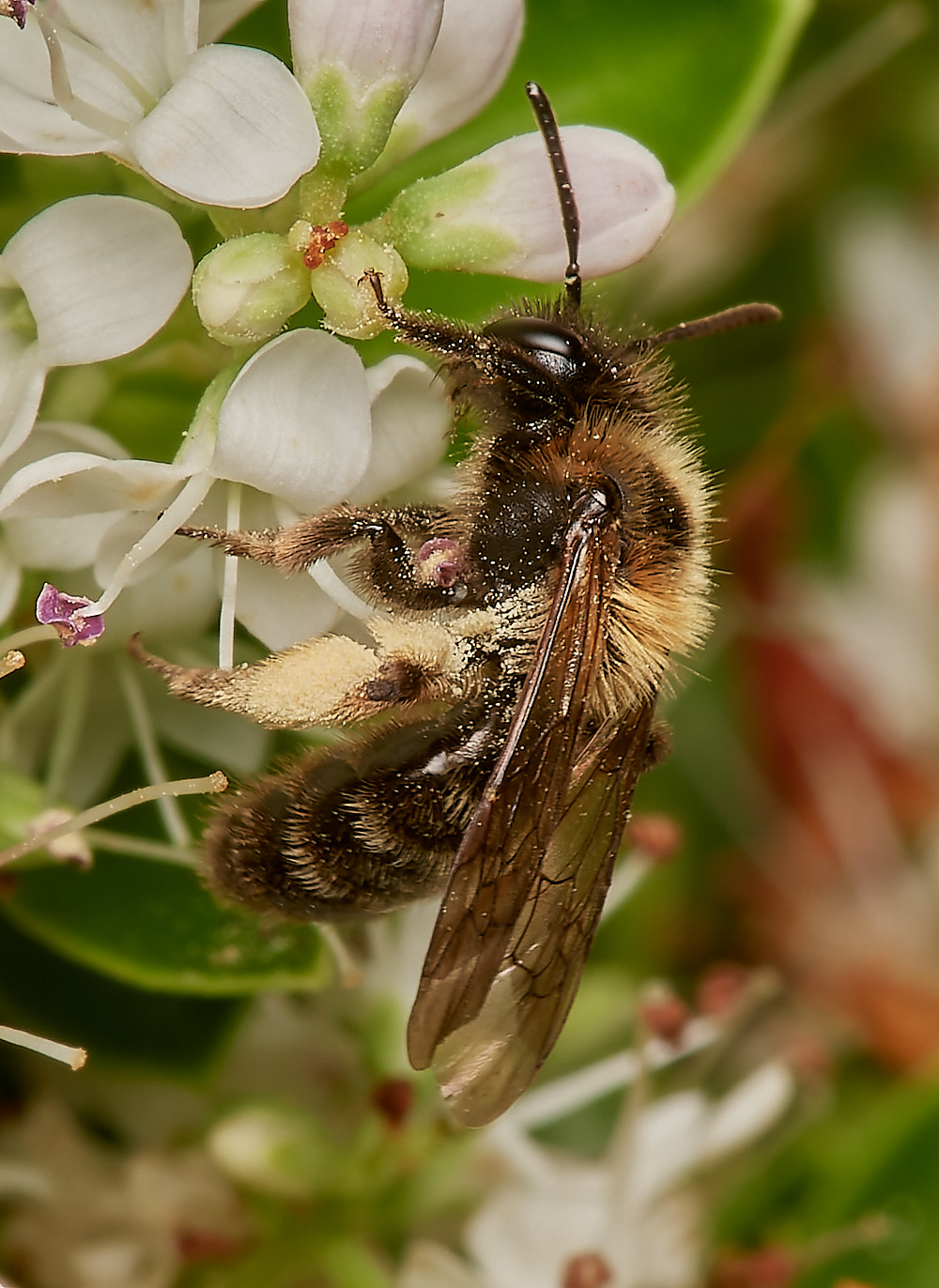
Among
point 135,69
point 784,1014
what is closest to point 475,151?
point 135,69

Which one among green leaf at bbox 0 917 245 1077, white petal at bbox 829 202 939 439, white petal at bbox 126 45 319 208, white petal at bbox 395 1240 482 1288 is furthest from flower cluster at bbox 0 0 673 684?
white petal at bbox 829 202 939 439

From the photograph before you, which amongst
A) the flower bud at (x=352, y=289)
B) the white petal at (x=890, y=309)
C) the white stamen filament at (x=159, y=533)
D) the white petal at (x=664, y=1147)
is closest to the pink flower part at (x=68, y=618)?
the white stamen filament at (x=159, y=533)

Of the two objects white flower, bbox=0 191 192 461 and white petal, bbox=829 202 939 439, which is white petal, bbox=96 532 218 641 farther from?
white petal, bbox=829 202 939 439

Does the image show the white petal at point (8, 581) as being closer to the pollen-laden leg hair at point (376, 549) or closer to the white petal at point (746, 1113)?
the pollen-laden leg hair at point (376, 549)

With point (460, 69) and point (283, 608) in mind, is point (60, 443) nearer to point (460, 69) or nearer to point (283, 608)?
point (283, 608)

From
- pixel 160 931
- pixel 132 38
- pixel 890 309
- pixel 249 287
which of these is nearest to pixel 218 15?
pixel 132 38
